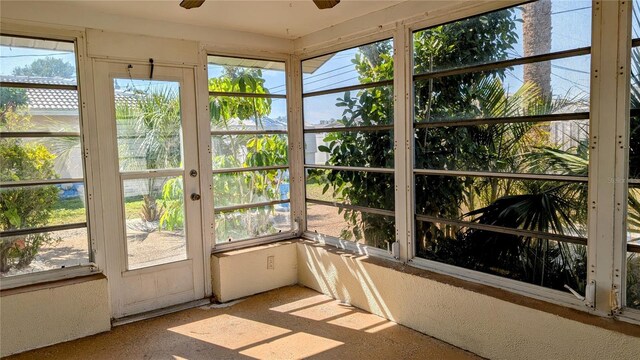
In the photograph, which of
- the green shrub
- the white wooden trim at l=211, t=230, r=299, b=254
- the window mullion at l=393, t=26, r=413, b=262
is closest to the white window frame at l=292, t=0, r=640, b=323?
the window mullion at l=393, t=26, r=413, b=262

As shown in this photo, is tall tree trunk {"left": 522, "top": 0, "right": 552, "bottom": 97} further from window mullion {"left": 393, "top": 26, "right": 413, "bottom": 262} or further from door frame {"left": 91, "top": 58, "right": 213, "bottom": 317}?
door frame {"left": 91, "top": 58, "right": 213, "bottom": 317}

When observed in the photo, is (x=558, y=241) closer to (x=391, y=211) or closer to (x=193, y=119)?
(x=391, y=211)

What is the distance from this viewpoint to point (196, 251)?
3678 millimetres

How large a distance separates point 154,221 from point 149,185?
294mm

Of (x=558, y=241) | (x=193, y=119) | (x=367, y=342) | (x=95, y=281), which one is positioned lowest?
(x=367, y=342)

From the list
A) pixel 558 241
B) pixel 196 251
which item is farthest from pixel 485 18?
pixel 196 251

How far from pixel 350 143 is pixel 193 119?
1334 millimetres

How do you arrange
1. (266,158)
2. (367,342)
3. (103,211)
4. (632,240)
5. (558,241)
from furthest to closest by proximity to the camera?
(266,158)
(103,211)
(367,342)
(558,241)
(632,240)

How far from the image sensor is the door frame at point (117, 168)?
3.19 m

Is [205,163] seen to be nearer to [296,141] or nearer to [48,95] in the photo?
[296,141]

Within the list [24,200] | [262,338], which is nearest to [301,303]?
[262,338]

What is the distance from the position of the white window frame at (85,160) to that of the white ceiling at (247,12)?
10.4 inches

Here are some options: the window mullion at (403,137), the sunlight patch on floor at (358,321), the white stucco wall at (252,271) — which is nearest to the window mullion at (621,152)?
the window mullion at (403,137)

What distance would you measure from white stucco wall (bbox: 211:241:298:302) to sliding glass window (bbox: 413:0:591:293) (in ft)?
4.68
